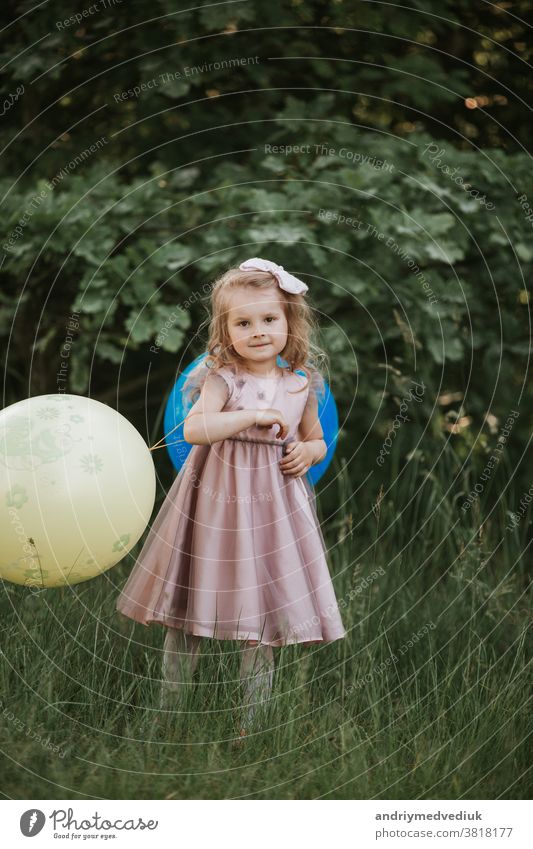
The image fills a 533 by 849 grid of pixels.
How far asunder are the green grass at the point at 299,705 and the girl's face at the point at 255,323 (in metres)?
1.02

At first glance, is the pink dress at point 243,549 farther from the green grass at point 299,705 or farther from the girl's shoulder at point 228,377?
the green grass at point 299,705

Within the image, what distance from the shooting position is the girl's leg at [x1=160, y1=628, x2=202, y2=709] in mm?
2836

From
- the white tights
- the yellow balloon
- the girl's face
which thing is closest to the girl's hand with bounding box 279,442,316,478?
the girl's face

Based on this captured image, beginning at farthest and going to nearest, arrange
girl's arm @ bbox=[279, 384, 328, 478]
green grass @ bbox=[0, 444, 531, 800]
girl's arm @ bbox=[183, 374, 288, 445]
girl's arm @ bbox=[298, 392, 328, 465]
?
girl's arm @ bbox=[298, 392, 328, 465] → girl's arm @ bbox=[279, 384, 328, 478] → girl's arm @ bbox=[183, 374, 288, 445] → green grass @ bbox=[0, 444, 531, 800]

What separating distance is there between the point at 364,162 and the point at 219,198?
677 mm

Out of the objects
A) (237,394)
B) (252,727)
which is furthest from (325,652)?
(237,394)

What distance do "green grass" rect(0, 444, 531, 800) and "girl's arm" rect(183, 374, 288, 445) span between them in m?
0.76

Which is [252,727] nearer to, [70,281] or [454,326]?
[454,326]

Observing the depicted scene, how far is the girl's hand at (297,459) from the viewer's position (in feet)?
9.35

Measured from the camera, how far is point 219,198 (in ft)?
13.9

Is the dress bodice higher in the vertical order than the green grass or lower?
higher

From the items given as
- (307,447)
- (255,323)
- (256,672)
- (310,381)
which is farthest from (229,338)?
(256,672)

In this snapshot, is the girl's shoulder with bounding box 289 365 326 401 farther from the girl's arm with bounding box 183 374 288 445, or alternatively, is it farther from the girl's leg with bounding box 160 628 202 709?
the girl's leg with bounding box 160 628 202 709

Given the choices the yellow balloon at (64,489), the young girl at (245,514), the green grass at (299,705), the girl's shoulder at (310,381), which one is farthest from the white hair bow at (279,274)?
the green grass at (299,705)
